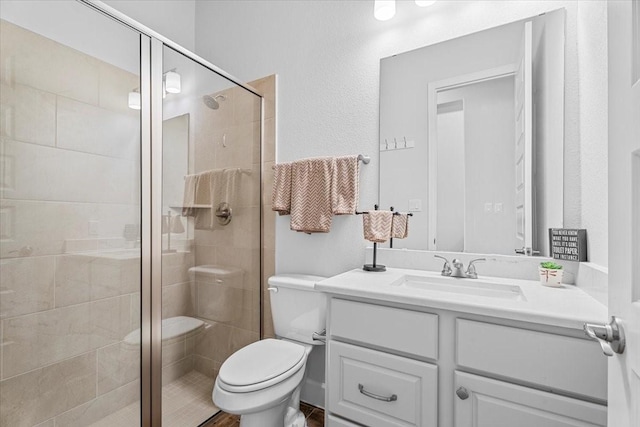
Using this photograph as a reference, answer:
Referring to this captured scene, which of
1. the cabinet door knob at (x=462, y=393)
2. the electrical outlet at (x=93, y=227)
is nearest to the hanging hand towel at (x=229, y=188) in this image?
the electrical outlet at (x=93, y=227)

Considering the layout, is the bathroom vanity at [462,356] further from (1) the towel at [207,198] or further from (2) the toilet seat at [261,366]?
(1) the towel at [207,198]

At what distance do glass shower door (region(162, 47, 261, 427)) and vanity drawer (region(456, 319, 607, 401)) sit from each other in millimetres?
1242

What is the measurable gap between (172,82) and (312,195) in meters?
0.87

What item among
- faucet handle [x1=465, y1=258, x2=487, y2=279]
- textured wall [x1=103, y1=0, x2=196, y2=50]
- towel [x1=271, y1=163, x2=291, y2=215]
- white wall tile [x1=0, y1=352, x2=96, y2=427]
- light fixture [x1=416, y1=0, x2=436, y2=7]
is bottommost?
white wall tile [x1=0, y1=352, x2=96, y2=427]

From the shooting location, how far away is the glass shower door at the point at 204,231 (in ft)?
4.84

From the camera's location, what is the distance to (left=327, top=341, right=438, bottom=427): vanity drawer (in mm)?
1022

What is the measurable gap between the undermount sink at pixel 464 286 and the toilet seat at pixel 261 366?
0.58 meters

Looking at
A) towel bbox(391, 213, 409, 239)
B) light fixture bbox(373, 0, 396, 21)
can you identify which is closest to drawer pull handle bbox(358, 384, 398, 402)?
towel bbox(391, 213, 409, 239)

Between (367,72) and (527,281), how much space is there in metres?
1.25

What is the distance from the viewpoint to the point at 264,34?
2.04 meters

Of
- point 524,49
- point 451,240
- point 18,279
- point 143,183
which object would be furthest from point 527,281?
point 18,279

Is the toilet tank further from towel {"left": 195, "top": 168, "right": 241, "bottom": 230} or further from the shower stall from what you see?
towel {"left": 195, "top": 168, "right": 241, "bottom": 230}

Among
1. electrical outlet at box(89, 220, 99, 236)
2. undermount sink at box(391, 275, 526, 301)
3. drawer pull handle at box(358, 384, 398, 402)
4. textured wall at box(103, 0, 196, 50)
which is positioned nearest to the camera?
drawer pull handle at box(358, 384, 398, 402)

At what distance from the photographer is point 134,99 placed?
4.38 ft
